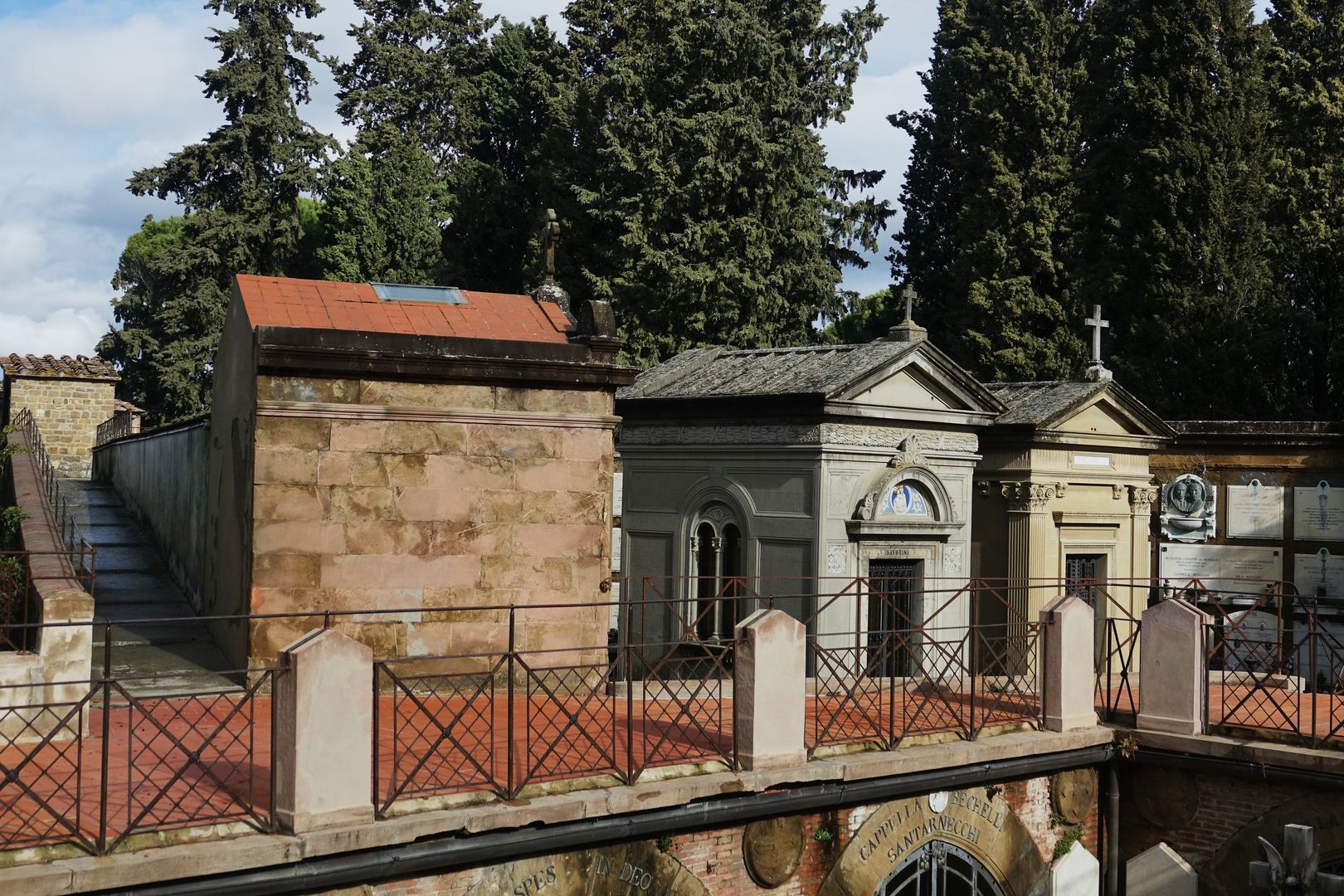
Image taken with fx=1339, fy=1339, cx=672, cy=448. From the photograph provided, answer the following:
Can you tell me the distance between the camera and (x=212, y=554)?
15555mm

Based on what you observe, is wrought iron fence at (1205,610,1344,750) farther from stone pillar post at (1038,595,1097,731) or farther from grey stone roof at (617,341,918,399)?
grey stone roof at (617,341,918,399)

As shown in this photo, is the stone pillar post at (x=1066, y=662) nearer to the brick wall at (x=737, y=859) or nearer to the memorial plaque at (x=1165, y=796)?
the memorial plaque at (x=1165, y=796)

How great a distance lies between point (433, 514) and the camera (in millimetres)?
13742

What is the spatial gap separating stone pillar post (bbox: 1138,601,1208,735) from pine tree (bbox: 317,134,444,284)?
29463mm

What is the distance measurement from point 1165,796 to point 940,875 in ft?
9.27

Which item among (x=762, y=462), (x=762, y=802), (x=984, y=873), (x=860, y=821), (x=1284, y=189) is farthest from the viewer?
(x=1284, y=189)

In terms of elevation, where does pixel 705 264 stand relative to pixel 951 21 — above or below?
below

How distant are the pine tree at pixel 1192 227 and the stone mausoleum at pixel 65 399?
2380cm

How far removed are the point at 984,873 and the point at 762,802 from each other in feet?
10.6

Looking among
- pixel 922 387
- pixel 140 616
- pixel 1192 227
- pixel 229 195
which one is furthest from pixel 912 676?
pixel 229 195

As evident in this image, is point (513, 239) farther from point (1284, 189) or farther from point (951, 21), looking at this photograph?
point (1284, 189)

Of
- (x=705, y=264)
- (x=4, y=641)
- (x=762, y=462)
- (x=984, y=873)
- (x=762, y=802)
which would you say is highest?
(x=705, y=264)

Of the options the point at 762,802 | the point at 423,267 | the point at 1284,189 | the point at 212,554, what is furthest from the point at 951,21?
the point at 762,802

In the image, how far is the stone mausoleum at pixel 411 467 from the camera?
43.0 ft
